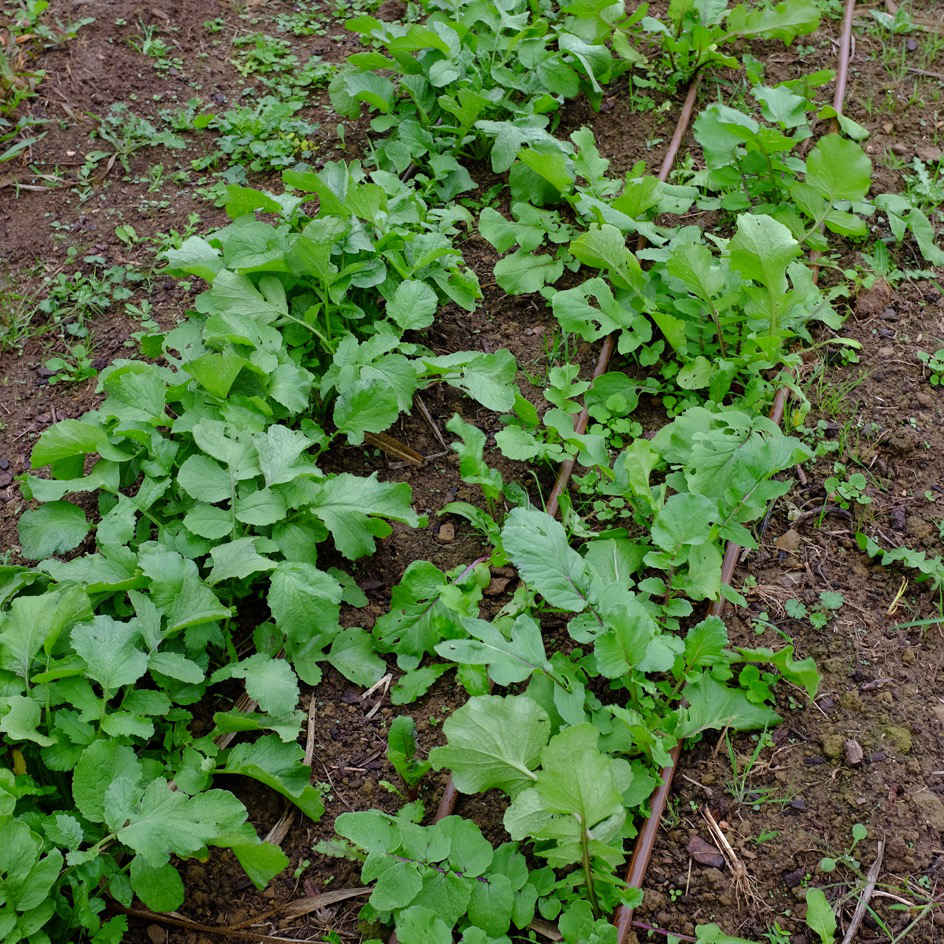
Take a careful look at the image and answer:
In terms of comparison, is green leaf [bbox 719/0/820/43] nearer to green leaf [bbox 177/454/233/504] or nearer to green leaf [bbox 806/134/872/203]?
green leaf [bbox 806/134/872/203]

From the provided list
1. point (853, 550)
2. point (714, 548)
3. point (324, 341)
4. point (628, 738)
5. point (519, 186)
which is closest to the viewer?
point (628, 738)

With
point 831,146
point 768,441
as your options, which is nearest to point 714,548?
point 768,441

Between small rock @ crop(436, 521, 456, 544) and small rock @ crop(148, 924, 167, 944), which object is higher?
small rock @ crop(436, 521, 456, 544)

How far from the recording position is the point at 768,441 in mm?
2660

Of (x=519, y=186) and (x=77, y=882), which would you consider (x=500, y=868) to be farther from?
(x=519, y=186)

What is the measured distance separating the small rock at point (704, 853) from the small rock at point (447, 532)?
1030 mm

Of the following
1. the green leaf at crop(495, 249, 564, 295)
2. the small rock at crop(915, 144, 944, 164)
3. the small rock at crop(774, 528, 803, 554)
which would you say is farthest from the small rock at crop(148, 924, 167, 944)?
the small rock at crop(915, 144, 944, 164)

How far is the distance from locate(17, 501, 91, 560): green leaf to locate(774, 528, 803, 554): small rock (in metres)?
1.90

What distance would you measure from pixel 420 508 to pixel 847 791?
1341 mm

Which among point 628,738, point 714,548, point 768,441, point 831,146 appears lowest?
point 628,738

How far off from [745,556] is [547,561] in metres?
0.70

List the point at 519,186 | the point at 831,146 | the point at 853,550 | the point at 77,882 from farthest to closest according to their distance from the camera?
the point at 519,186 < the point at 831,146 < the point at 853,550 < the point at 77,882

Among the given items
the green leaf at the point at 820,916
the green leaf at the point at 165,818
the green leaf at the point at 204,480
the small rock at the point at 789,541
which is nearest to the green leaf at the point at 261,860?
the green leaf at the point at 165,818

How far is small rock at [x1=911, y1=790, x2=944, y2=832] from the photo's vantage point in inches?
87.6
